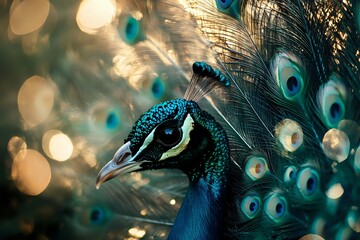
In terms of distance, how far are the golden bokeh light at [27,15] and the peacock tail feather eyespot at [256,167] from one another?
921mm

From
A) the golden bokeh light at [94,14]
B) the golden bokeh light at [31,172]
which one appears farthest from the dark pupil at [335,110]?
the golden bokeh light at [31,172]

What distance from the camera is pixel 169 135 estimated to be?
1.21 m

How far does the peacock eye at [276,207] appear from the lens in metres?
1.41

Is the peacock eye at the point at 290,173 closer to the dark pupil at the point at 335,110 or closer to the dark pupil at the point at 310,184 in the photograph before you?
the dark pupil at the point at 310,184

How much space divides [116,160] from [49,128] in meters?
0.74

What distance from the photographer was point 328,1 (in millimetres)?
1401

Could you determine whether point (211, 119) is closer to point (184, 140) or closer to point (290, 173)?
point (184, 140)

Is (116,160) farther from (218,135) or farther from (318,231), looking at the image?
(318,231)

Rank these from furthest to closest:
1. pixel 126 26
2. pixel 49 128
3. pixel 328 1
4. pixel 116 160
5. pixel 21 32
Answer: pixel 21 32 < pixel 49 128 < pixel 126 26 < pixel 328 1 < pixel 116 160

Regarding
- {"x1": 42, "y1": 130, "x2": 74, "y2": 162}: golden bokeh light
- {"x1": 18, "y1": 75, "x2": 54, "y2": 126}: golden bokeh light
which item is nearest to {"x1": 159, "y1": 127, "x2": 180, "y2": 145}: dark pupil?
{"x1": 42, "y1": 130, "x2": 74, "y2": 162}: golden bokeh light

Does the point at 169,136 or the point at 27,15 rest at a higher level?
the point at 27,15

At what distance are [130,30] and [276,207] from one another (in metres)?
0.59

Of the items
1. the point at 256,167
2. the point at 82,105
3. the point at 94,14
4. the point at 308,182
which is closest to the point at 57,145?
the point at 82,105

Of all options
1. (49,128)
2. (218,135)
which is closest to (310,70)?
(218,135)
